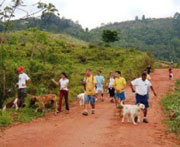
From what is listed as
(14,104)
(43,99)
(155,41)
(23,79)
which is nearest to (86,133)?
(43,99)

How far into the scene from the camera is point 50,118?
40.4 ft

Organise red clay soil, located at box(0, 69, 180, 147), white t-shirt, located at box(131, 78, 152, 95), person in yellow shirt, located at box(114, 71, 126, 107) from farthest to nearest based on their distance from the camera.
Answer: person in yellow shirt, located at box(114, 71, 126, 107)
white t-shirt, located at box(131, 78, 152, 95)
red clay soil, located at box(0, 69, 180, 147)

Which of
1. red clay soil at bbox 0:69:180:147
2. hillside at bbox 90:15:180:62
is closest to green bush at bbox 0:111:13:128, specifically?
red clay soil at bbox 0:69:180:147

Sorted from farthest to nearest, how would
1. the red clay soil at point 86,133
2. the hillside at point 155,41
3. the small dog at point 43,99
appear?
the hillside at point 155,41 → the small dog at point 43,99 → the red clay soil at point 86,133

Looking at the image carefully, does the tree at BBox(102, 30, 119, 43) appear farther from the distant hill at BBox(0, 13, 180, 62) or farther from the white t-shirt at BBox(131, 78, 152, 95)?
the white t-shirt at BBox(131, 78, 152, 95)

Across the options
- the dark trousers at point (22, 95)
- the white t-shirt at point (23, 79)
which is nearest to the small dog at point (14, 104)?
the dark trousers at point (22, 95)

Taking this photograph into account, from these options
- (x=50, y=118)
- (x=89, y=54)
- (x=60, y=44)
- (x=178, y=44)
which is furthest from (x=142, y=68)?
(x=178, y=44)

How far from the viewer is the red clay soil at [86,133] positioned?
8.60 m

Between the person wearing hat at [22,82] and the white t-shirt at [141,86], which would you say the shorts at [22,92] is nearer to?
the person wearing hat at [22,82]

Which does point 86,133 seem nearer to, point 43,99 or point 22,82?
point 43,99

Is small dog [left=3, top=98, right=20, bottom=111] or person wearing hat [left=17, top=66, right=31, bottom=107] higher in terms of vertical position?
person wearing hat [left=17, top=66, right=31, bottom=107]

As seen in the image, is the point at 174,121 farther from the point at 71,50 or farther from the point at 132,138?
the point at 71,50

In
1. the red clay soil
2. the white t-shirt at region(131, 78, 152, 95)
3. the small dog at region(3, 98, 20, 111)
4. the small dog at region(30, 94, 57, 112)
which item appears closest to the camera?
the red clay soil

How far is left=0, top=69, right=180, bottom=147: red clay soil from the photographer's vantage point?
28.2ft
